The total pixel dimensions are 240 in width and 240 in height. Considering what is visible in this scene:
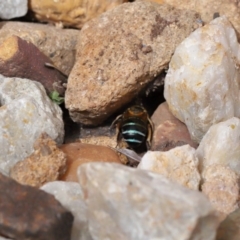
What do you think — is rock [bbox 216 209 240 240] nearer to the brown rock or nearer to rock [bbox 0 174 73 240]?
rock [bbox 0 174 73 240]

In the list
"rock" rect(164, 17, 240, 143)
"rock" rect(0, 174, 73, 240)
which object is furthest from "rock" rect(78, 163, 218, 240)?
"rock" rect(164, 17, 240, 143)

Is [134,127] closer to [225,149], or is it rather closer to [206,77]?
[206,77]

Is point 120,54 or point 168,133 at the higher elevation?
point 120,54

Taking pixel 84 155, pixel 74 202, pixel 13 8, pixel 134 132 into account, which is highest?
pixel 13 8

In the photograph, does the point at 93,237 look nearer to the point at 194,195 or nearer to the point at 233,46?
the point at 194,195

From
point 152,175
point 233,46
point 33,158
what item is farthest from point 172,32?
point 152,175

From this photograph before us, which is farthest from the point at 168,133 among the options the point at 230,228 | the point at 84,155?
the point at 230,228

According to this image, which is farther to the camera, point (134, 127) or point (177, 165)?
point (134, 127)

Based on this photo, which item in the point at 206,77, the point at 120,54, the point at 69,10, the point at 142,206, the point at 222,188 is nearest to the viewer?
the point at 142,206
